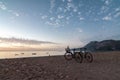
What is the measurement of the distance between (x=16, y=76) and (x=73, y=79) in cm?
352

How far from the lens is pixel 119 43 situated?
180125 millimetres

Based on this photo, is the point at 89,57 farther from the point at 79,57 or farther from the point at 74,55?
the point at 74,55

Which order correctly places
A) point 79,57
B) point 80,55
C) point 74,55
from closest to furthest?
point 79,57 → point 80,55 → point 74,55

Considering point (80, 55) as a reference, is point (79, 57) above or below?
below

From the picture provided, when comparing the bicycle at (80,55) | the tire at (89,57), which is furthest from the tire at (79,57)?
the tire at (89,57)

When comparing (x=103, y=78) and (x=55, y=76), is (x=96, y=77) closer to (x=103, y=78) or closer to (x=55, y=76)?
(x=103, y=78)

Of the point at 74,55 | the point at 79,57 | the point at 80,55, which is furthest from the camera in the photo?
the point at 74,55

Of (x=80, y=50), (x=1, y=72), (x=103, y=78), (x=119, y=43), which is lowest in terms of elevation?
(x=103, y=78)

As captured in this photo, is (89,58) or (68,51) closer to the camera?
(89,58)

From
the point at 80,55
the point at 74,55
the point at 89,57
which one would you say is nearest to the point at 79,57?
the point at 80,55

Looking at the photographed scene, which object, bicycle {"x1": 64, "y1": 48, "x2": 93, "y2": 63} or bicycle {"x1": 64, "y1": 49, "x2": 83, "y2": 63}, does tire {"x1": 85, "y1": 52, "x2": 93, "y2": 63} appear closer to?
bicycle {"x1": 64, "y1": 48, "x2": 93, "y2": 63}

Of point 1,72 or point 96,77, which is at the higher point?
point 1,72

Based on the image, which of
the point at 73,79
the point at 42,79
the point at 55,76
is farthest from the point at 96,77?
the point at 42,79

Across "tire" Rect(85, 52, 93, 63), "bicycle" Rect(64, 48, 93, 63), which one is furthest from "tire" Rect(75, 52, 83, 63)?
"tire" Rect(85, 52, 93, 63)
